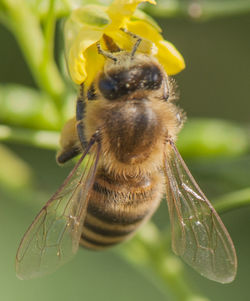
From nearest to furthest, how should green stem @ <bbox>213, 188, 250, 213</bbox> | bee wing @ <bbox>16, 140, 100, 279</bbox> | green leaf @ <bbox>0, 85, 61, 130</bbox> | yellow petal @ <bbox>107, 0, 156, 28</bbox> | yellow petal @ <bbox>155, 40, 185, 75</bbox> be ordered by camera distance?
bee wing @ <bbox>16, 140, 100, 279</bbox> → yellow petal @ <bbox>107, 0, 156, 28</bbox> → yellow petal @ <bbox>155, 40, 185, 75</bbox> → green stem @ <bbox>213, 188, 250, 213</bbox> → green leaf @ <bbox>0, 85, 61, 130</bbox>

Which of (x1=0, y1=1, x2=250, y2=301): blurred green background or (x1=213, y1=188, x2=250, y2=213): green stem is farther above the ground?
(x1=213, y1=188, x2=250, y2=213): green stem

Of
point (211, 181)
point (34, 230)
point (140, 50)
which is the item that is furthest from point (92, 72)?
point (211, 181)

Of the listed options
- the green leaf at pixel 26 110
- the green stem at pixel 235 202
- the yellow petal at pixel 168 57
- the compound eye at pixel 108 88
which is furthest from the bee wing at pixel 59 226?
the green leaf at pixel 26 110

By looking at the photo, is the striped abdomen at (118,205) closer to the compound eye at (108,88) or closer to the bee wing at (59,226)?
the bee wing at (59,226)

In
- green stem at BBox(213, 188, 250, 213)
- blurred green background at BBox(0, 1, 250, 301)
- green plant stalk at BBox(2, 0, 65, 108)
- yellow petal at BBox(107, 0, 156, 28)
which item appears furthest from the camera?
blurred green background at BBox(0, 1, 250, 301)

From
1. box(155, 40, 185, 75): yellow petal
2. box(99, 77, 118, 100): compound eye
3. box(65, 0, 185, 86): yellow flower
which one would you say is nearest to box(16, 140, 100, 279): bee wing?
box(99, 77, 118, 100): compound eye

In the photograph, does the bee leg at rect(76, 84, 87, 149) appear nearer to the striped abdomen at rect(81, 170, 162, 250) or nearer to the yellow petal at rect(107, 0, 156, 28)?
the striped abdomen at rect(81, 170, 162, 250)

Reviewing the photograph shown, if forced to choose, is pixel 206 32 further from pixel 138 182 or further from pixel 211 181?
pixel 138 182
